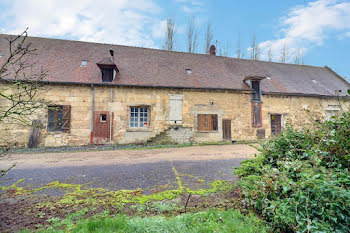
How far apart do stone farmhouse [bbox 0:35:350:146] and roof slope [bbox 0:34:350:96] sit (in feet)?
0.20

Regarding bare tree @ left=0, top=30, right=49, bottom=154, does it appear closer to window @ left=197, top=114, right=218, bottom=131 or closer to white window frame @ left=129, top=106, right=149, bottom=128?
white window frame @ left=129, top=106, right=149, bottom=128

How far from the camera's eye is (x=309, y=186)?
6.84 feet

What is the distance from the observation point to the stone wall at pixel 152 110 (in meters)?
10.4

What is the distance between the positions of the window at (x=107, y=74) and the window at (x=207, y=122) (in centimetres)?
631

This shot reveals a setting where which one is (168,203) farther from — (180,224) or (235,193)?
(235,193)

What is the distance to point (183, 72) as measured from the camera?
44.0 feet

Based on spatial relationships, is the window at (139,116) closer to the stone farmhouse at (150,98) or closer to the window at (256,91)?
the stone farmhouse at (150,98)

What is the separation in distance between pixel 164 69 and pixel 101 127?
20.2 feet

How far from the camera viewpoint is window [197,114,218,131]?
1213cm

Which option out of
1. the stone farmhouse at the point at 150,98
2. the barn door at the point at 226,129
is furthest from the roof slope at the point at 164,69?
the barn door at the point at 226,129

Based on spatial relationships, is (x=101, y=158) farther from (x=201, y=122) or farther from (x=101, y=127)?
(x=201, y=122)

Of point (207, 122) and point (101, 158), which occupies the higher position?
point (207, 122)

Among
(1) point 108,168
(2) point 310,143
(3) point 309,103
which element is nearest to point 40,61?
(1) point 108,168

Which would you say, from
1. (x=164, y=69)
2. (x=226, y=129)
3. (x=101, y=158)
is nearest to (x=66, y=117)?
(x=101, y=158)
